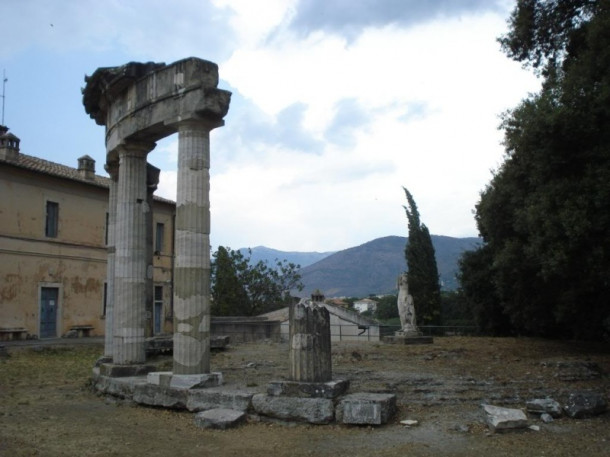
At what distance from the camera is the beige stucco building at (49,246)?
83.8ft

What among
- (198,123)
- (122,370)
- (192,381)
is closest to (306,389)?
(192,381)

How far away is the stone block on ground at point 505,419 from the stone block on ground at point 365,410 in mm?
1370

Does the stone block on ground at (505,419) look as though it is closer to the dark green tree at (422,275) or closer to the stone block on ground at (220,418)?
the stone block on ground at (220,418)

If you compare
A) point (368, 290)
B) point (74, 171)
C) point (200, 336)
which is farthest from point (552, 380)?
point (368, 290)

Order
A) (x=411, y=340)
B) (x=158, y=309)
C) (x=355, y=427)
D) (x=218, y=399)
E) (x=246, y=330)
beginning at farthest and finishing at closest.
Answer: (x=158, y=309) < (x=246, y=330) < (x=411, y=340) < (x=218, y=399) < (x=355, y=427)

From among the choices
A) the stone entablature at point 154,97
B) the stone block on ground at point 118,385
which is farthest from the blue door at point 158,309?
the stone block on ground at point 118,385

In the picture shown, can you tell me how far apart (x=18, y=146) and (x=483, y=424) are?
26.5 meters

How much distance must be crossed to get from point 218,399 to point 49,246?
70.9 ft

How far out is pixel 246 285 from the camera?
43.2 metres

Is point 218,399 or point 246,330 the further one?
point 246,330

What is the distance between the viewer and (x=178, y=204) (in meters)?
9.90

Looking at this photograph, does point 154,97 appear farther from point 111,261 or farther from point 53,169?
point 53,169

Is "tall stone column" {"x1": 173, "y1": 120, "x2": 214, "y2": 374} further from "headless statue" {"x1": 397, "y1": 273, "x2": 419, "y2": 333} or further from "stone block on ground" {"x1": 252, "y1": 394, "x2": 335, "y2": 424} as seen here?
"headless statue" {"x1": 397, "y1": 273, "x2": 419, "y2": 333}

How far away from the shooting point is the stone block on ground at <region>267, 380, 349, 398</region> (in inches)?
329
